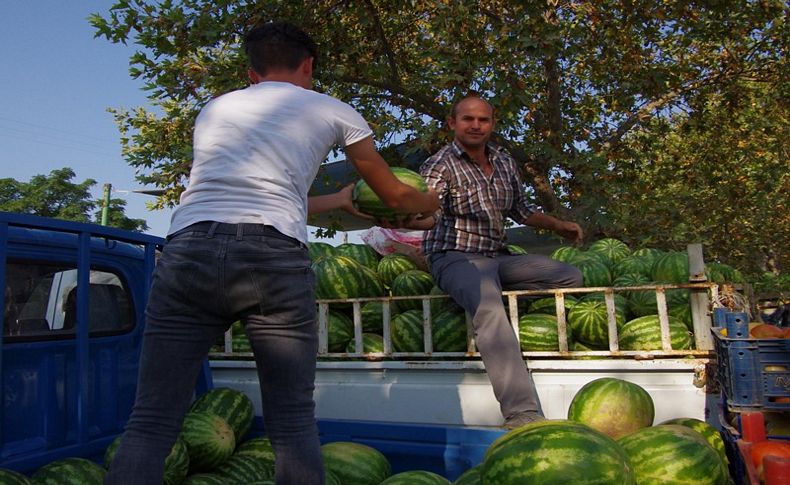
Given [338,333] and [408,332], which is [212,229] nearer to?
[408,332]

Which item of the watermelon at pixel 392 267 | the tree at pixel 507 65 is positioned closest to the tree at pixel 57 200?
the tree at pixel 507 65

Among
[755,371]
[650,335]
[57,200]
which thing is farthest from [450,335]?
[57,200]

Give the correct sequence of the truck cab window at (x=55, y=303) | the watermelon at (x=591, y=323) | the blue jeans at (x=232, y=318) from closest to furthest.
A: the blue jeans at (x=232, y=318) → the truck cab window at (x=55, y=303) → the watermelon at (x=591, y=323)

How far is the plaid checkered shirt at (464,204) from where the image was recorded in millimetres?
3816

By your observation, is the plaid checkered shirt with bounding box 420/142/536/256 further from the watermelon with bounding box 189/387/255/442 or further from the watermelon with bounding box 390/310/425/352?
the watermelon with bounding box 189/387/255/442

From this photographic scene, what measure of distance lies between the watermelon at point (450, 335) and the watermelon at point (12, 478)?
2.07m

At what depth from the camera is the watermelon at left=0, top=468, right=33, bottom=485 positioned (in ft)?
7.31

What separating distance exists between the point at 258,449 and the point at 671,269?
2.77m

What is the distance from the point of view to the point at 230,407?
10.7 ft

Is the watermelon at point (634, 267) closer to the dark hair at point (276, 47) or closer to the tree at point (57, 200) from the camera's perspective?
the dark hair at point (276, 47)

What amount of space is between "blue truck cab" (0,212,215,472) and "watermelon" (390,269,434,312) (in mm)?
1640

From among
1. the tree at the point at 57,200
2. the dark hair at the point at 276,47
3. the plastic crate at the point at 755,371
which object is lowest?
the plastic crate at the point at 755,371

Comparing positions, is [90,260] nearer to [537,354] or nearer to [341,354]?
[341,354]

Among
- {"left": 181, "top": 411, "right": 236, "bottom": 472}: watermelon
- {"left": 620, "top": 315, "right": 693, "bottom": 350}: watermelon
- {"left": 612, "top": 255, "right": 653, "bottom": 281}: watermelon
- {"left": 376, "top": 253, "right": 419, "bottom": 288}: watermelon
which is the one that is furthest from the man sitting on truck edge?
{"left": 181, "top": 411, "right": 236, "bottom": 472}: watermelon
